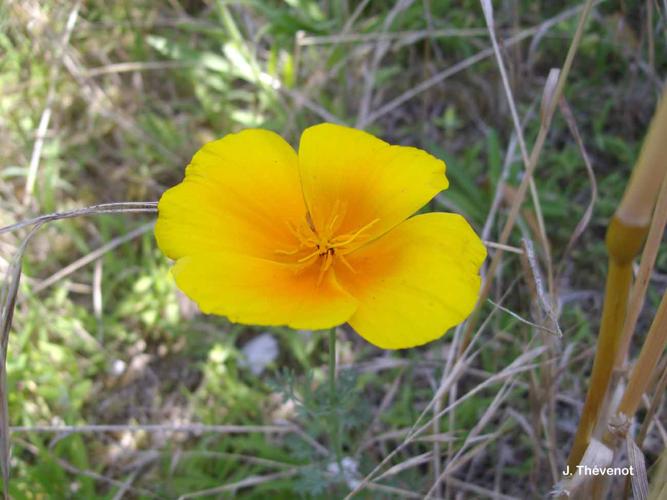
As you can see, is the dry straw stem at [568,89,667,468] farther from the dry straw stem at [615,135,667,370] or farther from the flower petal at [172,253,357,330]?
the flower petal at [172,253,357,330]

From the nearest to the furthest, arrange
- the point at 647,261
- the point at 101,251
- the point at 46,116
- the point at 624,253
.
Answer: the point at 624,253 → the point at 647,261 → the point at 101,251 → the point at 46,116

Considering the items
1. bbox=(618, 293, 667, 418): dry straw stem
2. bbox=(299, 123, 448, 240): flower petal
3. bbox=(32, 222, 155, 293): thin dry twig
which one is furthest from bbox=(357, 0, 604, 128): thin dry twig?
bbox=(618, 293, 667, 418): dry straw stem

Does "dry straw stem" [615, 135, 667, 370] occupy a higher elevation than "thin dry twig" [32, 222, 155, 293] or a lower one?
higher

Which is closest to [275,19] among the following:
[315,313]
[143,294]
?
[143,294]

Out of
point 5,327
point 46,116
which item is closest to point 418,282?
point 5,327

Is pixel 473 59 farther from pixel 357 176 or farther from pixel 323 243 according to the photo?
pixel 323 243

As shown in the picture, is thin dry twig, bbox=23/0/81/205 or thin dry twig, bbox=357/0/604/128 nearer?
thin dry twig, bbox=357/0/604/128

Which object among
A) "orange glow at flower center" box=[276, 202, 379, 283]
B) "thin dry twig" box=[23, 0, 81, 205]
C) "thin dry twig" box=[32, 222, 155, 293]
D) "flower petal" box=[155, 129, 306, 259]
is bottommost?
"thin dry twig" box=[32, 222, 155, 293]
